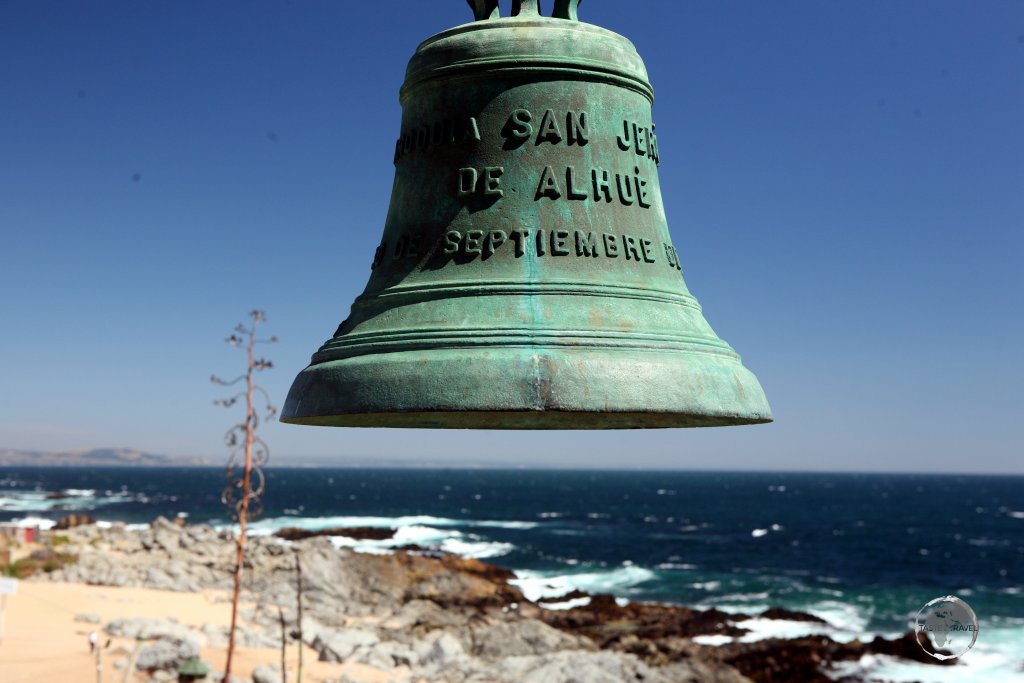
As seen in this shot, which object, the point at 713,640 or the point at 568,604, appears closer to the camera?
the point at 713,640

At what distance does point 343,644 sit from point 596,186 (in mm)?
15855

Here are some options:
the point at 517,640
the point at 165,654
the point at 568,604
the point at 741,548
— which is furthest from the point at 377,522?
the point at 165,654

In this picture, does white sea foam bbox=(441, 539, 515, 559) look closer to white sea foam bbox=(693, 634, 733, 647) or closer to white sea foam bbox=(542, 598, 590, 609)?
white sea foam bbox=(542, 598, 590, 609)

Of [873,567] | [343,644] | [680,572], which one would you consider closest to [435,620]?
[343,644]

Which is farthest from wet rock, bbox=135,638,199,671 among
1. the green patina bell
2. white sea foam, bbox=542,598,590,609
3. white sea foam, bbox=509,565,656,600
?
white sea foam, bbox=509,565,656,600

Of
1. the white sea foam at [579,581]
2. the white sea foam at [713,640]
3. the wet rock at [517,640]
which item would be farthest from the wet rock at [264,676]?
the white sea foam at [579,581]

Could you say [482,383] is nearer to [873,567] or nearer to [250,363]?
[250,363]

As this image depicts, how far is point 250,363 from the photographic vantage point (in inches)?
390

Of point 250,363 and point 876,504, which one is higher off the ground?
point 250,363

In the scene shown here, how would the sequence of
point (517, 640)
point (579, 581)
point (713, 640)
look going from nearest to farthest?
point (517, 640), point (713, 640), point (579, 581)

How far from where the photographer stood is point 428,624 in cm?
2117

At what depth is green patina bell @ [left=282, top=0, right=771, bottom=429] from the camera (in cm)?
261

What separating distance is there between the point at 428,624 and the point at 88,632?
680 centimetres

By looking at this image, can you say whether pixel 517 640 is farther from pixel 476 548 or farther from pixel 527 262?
pixel 476 548
